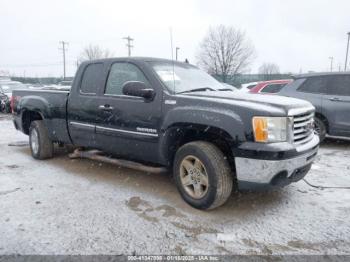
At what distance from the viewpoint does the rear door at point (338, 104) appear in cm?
666

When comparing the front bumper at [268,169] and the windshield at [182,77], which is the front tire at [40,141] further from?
the front bumper at [268,169]

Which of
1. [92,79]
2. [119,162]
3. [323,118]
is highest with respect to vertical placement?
[92,79]

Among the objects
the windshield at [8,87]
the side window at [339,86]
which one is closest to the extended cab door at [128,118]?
Answer: the side window at [339,86]

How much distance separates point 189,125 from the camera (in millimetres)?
3604

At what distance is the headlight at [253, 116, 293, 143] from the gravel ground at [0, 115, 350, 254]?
2.92 feet

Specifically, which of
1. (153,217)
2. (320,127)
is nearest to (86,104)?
(153,217)

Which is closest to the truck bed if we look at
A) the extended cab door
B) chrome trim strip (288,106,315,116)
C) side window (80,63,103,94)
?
side window (80,63,103,94)

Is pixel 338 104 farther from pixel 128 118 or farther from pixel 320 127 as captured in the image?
pixel 128 118

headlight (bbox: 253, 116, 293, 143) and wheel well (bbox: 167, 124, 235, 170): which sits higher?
headlight (bbox: 253, 116, 293, 143)

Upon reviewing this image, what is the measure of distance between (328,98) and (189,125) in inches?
180

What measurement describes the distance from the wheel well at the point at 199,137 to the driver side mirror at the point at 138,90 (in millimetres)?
530

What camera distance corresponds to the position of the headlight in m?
3.16

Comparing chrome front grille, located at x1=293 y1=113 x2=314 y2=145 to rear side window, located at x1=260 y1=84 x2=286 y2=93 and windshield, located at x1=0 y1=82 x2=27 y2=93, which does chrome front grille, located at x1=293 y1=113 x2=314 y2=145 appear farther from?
windshield, located at x1=0 y1=82 x2=27 y2=93

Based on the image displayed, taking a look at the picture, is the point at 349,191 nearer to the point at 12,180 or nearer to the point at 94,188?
the point at 94,188
